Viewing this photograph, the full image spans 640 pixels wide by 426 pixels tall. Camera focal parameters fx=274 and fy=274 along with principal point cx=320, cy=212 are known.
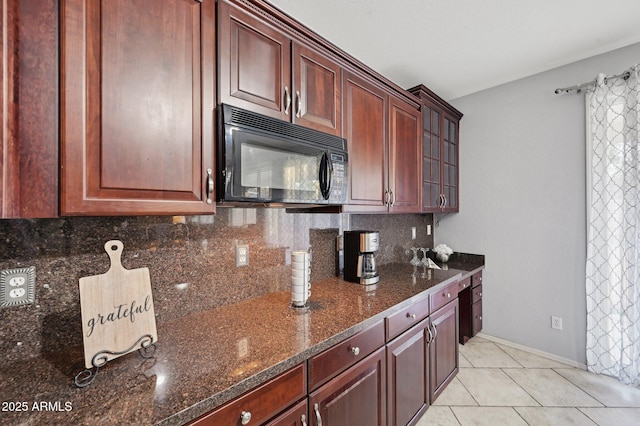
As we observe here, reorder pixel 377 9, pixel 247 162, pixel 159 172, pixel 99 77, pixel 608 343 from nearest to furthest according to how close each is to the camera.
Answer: pixel 99 77 → pixel 159 172 → pixel 247 162 → pixel 377 9 → pixel 608 343

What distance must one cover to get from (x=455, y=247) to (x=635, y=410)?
1.71 meters

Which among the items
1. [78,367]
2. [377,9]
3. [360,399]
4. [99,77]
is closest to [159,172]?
[99,77]

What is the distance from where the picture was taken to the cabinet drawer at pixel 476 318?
2.81 metres

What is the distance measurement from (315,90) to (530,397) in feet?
8.71

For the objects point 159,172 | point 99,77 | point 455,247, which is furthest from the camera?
point 455,247

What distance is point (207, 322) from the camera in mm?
1266

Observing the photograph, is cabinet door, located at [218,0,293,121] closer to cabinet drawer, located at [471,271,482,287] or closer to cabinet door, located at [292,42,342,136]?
cabinet door, located at [292,42,342,136]

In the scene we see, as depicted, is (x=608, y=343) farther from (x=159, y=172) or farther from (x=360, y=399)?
(x=159, y=172)

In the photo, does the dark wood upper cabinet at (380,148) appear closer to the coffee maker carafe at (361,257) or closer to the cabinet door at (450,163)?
the coffee maker carafe at (361,257)

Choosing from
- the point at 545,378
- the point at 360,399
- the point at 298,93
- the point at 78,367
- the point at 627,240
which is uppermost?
the point at 298,93

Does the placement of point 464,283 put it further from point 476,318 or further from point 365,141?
point 365,141

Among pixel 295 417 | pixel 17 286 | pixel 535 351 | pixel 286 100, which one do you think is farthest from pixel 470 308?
pixel 17 286

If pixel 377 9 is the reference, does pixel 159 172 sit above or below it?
below

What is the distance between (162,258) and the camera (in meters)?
1.25
